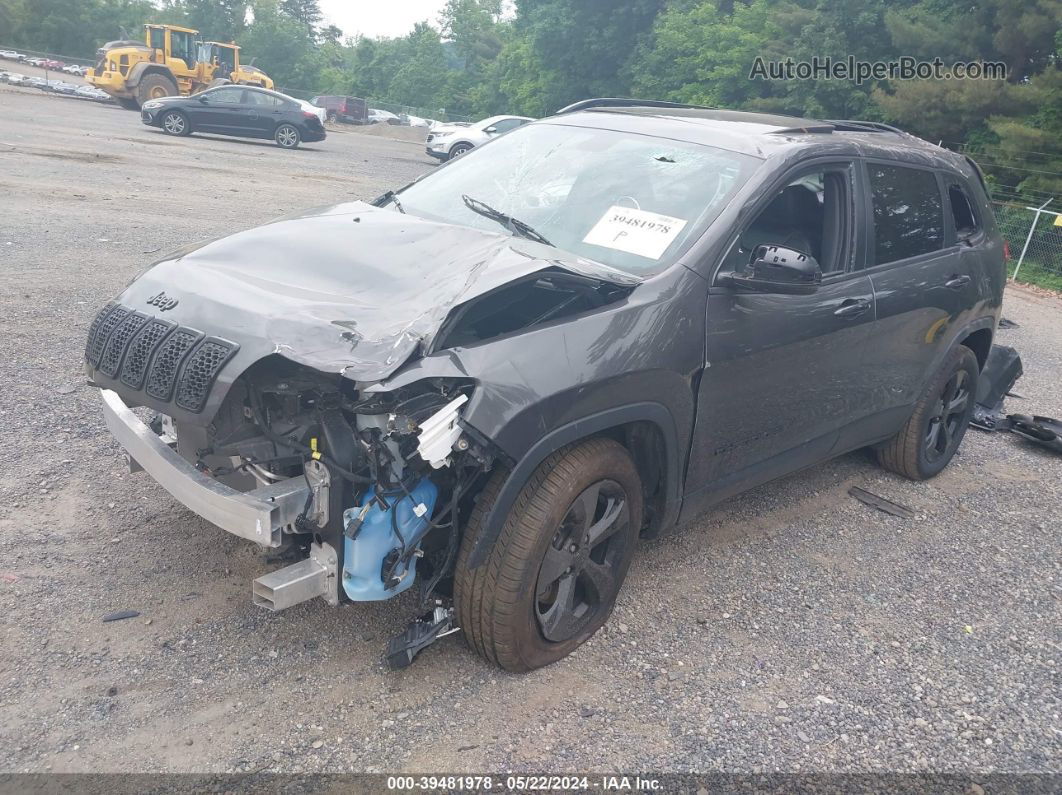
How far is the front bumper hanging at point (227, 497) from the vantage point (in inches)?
106

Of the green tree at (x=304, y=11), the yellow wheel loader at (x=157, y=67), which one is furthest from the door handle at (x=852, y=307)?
the green tree at (x=304, y=11)

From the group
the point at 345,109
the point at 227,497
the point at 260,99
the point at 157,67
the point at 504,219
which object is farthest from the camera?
the point at 345,109

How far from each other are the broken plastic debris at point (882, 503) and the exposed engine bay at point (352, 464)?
3.08 metres

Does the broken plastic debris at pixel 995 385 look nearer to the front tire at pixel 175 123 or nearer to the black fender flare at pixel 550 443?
the black fender flare at pixel 550 443

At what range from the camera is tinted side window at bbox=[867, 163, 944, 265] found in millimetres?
4355

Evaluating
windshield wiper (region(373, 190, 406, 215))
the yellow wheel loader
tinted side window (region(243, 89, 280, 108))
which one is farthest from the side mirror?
the yellow wheel loader

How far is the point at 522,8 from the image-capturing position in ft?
138

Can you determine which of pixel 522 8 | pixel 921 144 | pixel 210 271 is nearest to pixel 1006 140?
pixel 921 144

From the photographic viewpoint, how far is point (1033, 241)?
56.1 ft

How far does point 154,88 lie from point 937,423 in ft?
101

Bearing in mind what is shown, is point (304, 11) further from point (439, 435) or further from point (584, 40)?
point (439, 435)

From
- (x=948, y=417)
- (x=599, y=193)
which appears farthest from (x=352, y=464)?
(x=948, y=417)

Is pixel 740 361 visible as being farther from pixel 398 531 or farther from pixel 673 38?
pixel 673 38

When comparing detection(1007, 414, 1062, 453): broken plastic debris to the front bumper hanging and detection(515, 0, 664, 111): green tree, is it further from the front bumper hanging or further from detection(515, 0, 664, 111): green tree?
detection(515, 0, 664, 111): green tree
